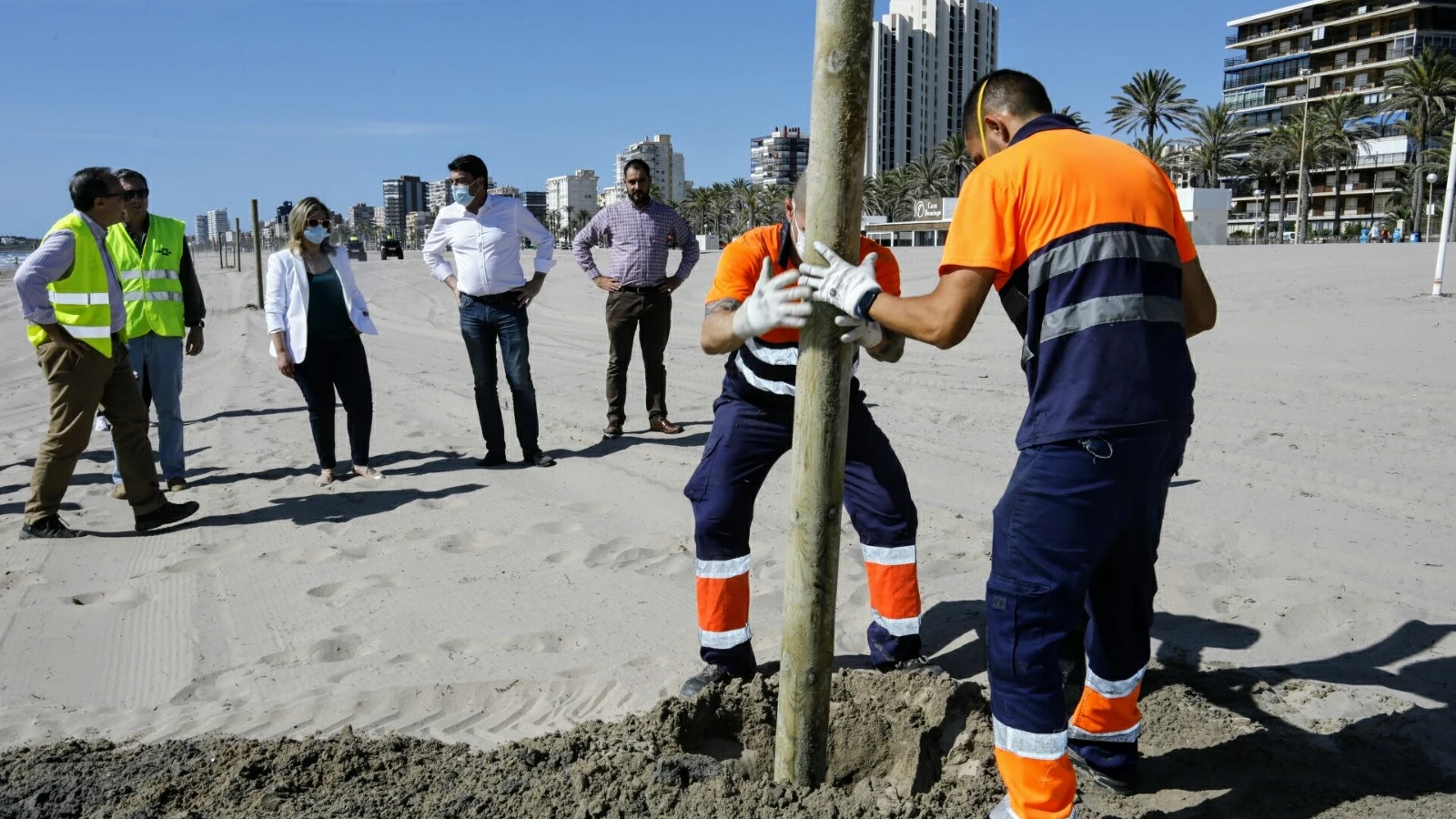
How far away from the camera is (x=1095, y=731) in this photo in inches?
125

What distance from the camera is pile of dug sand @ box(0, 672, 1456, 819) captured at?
117 inches

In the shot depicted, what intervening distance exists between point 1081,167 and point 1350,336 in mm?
11499

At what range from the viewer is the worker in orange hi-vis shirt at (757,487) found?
3867 mm

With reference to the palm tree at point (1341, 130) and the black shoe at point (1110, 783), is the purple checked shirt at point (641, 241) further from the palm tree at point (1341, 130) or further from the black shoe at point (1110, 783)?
the palm tree at point (1341, 130)

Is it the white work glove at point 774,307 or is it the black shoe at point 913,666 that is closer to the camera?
the white work glove at point 774,307

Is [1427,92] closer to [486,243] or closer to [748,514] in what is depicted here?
[486,243]

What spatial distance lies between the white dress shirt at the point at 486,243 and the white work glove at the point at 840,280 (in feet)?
16.8

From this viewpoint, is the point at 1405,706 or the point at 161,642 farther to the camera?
the point at 161,642

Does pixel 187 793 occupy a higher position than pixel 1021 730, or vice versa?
pixel 1021 730

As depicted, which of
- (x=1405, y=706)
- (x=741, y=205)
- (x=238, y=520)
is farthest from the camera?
(x=741, y=205)

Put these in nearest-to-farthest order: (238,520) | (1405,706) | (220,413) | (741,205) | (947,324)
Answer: (947,324) → (1405,706) → (238,520) → (220,413) → (741,205)

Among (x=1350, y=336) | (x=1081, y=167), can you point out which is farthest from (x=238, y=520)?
(x=1350, y=336)

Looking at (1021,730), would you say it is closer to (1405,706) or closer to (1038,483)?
(1038,483)

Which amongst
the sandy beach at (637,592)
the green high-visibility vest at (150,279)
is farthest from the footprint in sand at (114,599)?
the green high-visibility vest at (150,279)
